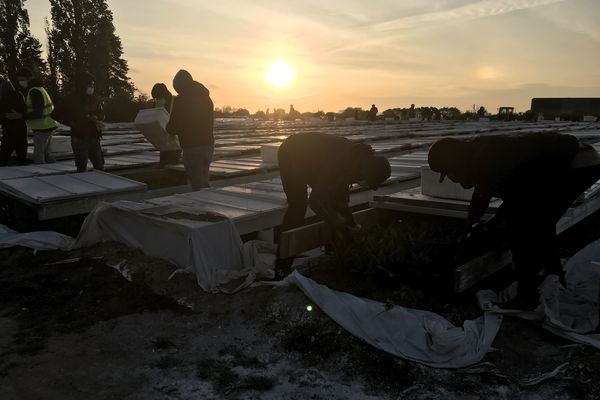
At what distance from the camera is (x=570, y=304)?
11.4 ft

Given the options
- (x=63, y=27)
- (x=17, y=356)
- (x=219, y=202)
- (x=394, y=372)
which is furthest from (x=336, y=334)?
(x=63, y=27)

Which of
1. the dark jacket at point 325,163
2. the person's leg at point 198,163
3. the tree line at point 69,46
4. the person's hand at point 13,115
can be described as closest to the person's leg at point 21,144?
the person's hand at point 13,115

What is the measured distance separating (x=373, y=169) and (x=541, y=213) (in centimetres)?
127

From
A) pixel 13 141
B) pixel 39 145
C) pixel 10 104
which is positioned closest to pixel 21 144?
pixel 13 141

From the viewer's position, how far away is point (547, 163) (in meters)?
3.47

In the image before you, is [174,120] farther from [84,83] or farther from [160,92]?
[160,92]

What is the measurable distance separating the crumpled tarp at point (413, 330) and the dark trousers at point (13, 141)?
298 inches

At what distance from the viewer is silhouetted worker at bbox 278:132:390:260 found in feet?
12.4

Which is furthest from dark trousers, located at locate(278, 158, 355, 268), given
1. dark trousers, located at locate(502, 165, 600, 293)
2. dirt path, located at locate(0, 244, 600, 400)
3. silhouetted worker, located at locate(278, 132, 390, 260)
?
dark trousers, located at locate(502, 165, 600, 293)

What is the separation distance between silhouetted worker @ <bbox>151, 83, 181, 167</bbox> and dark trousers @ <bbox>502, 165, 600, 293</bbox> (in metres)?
6.77

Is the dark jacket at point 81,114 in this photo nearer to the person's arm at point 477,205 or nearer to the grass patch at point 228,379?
the grass patch at point 228,379

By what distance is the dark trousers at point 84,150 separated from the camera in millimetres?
7258

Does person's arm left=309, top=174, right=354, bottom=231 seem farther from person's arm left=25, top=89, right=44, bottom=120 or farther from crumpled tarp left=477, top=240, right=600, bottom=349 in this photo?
person's arm left=25, top=89, right=44, bottom=120

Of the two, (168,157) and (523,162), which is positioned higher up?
(523,162)
